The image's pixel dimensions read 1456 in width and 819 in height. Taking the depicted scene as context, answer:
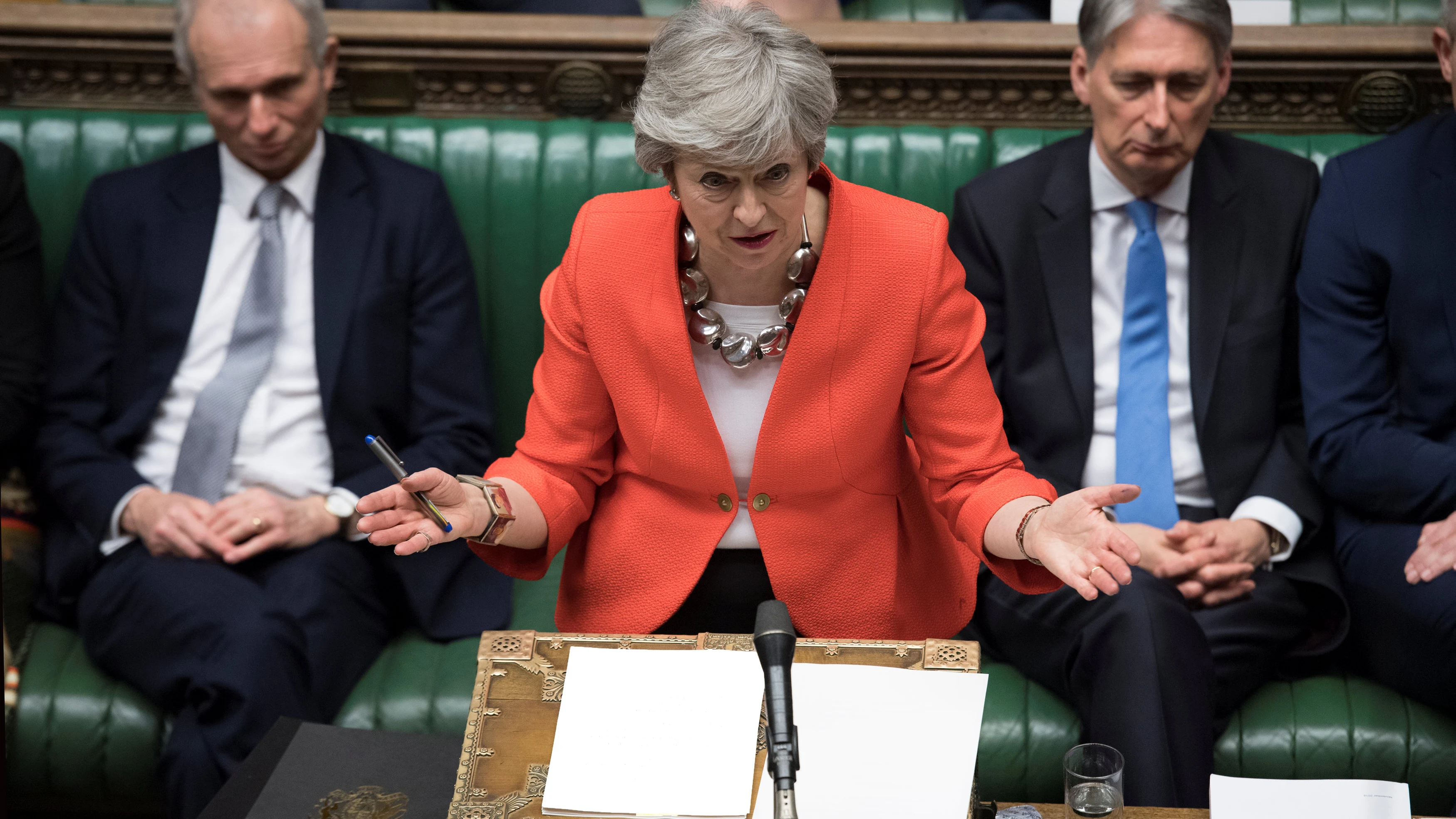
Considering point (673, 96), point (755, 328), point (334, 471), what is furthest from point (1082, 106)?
point (334, 471)

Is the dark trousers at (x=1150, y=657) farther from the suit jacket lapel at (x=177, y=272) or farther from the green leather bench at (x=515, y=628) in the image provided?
the suit jacket lapel at (x=177, y=272)

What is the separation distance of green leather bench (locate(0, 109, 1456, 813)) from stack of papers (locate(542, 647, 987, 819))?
891 millimetres

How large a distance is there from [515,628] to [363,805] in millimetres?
984

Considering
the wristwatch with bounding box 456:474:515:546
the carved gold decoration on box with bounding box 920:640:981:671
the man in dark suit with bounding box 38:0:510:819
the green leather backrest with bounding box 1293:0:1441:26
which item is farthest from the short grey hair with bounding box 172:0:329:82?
the green leather backrest with bounding box 1293:0:1441:26

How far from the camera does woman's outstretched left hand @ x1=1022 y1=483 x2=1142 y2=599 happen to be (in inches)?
55.0

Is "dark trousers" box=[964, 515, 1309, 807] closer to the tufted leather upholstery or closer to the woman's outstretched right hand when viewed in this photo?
the woman's outstretched right hand

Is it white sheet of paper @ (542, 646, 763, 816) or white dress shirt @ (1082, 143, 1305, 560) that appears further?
white dress shirt @ (1082, 143, 1305, 560)

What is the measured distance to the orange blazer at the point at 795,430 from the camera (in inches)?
69.4

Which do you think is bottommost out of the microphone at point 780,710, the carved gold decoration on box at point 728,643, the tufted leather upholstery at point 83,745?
the tufted leather upholstery at point 83,745

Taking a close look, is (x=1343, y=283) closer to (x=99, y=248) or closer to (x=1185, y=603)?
(x=1185, y=603)

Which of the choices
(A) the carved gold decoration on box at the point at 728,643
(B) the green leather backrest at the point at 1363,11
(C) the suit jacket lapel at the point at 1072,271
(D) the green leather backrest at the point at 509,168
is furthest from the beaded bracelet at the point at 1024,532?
(B) the green leather backrest at the point at 1363,11

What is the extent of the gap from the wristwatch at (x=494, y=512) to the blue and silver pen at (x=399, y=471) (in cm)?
8

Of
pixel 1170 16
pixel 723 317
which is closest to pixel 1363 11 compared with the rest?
pixel 1170 16

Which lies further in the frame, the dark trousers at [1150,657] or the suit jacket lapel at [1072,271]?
the suit jacket lapel at [1072,271]
